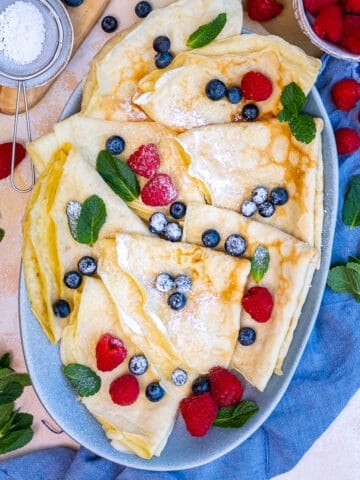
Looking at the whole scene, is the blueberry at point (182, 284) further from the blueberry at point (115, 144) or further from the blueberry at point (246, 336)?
the blueberry at point (115, 144)

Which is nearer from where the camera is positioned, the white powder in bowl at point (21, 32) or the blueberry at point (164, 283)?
the blueberry at point (164, 283)

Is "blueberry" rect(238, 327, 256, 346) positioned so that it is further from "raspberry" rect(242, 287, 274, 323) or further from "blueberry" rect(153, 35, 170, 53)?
"blueberry" rect(153, 35, 170, 53)

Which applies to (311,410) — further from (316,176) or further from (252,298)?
(316,176)

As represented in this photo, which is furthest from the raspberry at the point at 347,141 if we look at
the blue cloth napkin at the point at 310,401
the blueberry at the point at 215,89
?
the blueberry at the point at 215,89

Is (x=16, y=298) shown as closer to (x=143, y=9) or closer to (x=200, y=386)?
(x=200, y=386)

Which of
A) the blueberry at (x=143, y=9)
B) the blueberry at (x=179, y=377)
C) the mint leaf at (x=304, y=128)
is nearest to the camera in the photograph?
the mint leaf at (x=304, y=128)

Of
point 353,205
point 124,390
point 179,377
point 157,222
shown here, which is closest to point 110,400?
point 124,390

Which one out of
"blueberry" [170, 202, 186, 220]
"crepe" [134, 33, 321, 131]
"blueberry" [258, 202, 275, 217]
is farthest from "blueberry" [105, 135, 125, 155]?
"blueberry" [258, 202, 275, 217]
